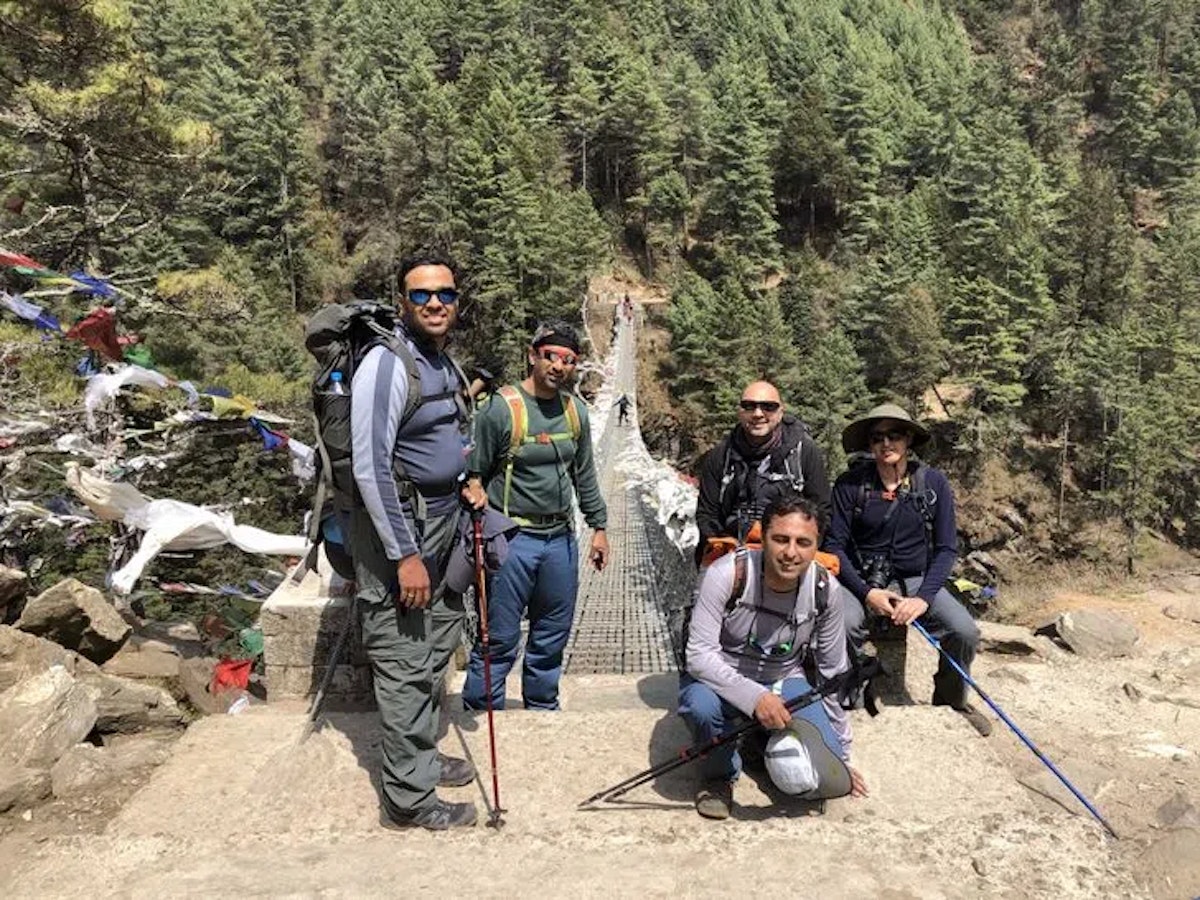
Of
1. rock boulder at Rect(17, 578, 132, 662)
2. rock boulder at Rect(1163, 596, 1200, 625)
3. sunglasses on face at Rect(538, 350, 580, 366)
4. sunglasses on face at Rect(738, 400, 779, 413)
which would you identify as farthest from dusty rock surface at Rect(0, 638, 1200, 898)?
rock boulder at Rect(1163, 596, 1200, 625)

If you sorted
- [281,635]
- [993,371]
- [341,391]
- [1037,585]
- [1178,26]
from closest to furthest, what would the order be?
[341,391], [281,635], [1037,585], [993,371], [1178,26]

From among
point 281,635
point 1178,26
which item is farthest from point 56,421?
point 1178,26

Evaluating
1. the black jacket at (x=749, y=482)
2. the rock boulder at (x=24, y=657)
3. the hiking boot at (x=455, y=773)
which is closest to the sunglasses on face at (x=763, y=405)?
the black jacket at (x=749, y=482)

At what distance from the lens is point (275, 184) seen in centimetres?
2956

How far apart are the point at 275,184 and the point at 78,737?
30.6 meters

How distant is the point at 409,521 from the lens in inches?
77.9

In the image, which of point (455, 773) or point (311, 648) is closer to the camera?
point (455, 773)

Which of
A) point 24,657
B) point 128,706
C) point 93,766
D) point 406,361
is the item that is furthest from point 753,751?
point 24,657

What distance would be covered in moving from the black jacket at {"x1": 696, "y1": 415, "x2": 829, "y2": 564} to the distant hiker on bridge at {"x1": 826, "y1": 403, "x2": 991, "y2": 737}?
0.30 metres

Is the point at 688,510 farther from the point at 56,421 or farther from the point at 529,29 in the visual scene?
the point at 529,29

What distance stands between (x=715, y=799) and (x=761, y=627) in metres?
0.44

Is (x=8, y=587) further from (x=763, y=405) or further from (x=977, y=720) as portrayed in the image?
(x=977, y=720)

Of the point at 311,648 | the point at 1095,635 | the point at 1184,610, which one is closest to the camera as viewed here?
the point at 311,648

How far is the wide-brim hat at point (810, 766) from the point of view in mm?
2004
